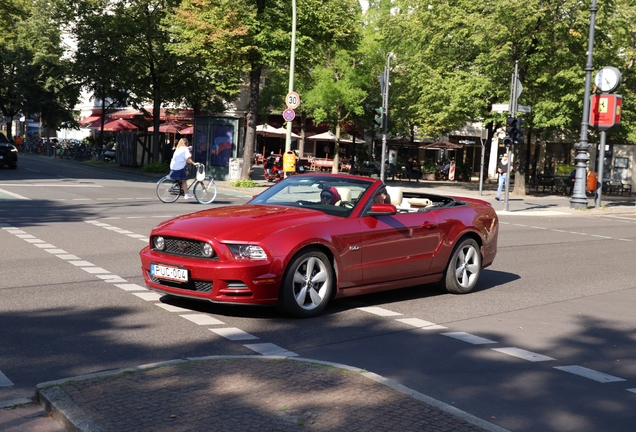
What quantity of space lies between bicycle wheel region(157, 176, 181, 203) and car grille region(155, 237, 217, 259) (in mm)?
15597

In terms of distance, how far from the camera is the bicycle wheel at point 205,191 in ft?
79.3

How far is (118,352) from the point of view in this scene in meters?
6.68

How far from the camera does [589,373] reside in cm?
681

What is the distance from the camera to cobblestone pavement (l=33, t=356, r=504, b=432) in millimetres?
4750

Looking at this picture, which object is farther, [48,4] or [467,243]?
[48,4]

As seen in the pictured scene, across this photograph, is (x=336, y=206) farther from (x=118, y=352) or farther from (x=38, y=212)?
(x=38, y=212)

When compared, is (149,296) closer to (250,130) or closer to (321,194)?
(321,194)

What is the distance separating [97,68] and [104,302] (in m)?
38.6

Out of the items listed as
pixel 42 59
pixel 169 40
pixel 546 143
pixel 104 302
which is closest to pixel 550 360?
pixel 104 302

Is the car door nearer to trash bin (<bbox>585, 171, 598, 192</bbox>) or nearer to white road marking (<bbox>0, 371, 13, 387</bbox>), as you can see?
white road marking (<bbox>0, 371, 13, 387</bbox>)

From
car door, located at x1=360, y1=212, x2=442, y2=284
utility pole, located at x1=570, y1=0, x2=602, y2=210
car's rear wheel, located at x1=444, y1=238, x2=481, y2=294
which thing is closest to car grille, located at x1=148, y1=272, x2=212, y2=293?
car door, located at x1=360, y1=212, x2=442, y2=284

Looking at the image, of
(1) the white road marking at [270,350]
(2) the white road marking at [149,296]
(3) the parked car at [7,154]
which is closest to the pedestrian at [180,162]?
(2) the white road marking at [149,296]

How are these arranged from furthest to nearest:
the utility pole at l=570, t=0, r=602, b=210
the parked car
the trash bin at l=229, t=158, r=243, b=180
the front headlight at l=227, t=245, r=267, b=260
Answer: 1. the trash bin at l=229, t=158, r=243, b=180
2. the parked car
3. the utility pole at l=570, t=0, r=602, b=210
4. the front headlight at l=227, t=245, r=267, b=260

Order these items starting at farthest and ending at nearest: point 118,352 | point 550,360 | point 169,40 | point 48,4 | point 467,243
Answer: point 48,4 < point 169,40 < point 467,243 < point 550,360 < point 118,352
